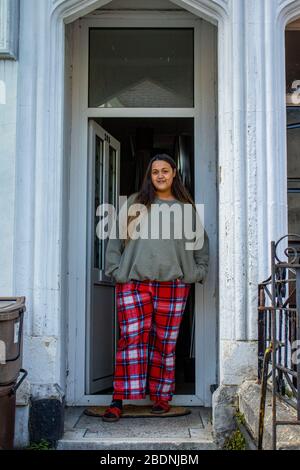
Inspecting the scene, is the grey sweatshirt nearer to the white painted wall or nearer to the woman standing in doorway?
the woman standing in doorway

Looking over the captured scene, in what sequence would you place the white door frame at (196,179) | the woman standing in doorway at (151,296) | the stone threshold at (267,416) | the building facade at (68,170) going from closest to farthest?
the stone threshold at (267,416)
the building facade at (68,170)
the woman standing in doorway at (151,296)
the white door frame at (196,179)

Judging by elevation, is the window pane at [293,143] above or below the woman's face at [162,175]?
above

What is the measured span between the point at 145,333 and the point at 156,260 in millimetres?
524

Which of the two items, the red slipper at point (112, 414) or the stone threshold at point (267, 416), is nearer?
the stone threshold at point (267, 416)

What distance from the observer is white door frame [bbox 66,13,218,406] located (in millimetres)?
4859

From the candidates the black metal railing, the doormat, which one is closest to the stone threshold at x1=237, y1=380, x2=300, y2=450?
the black metal railing

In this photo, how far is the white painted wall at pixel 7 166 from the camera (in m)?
4.07

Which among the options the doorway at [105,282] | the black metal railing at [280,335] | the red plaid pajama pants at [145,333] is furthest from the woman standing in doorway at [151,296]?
the black metal railing at [280,335]

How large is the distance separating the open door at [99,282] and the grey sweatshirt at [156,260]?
441 millimetres

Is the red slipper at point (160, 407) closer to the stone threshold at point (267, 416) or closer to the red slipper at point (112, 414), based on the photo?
the red slipper at point (112, 414)

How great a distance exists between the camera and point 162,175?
463 cm

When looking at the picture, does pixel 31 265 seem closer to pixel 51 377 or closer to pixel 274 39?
pixel 51 377

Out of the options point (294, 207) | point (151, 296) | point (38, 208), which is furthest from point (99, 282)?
point (294, 207)

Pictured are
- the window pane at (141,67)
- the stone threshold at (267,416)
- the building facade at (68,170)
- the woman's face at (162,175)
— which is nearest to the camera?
the stone threshold at (267,416)
